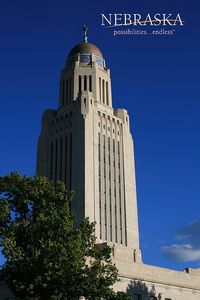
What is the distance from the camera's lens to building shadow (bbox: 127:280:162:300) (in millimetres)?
55719

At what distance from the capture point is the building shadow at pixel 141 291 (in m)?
55.7

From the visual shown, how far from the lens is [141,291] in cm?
5669

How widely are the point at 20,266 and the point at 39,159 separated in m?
56.7

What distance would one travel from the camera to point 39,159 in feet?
311

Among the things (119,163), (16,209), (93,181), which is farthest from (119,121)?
(16,209)

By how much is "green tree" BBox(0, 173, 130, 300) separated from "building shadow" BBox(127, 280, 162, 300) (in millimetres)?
13300

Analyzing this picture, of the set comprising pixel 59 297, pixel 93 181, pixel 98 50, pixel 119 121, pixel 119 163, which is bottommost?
pixel 59 297

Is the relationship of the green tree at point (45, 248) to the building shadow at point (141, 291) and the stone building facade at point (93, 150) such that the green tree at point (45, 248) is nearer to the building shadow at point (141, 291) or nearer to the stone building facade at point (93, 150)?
the building shadow at point (141, 291)

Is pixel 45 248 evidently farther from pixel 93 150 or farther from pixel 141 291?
pixel 93 150

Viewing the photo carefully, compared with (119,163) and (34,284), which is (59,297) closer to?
(34,284)

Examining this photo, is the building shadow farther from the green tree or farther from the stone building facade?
the stone building facade

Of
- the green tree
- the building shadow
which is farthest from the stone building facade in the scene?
the green tree

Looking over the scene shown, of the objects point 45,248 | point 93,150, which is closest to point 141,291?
point 45,248

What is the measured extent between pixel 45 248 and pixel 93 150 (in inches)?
1931
